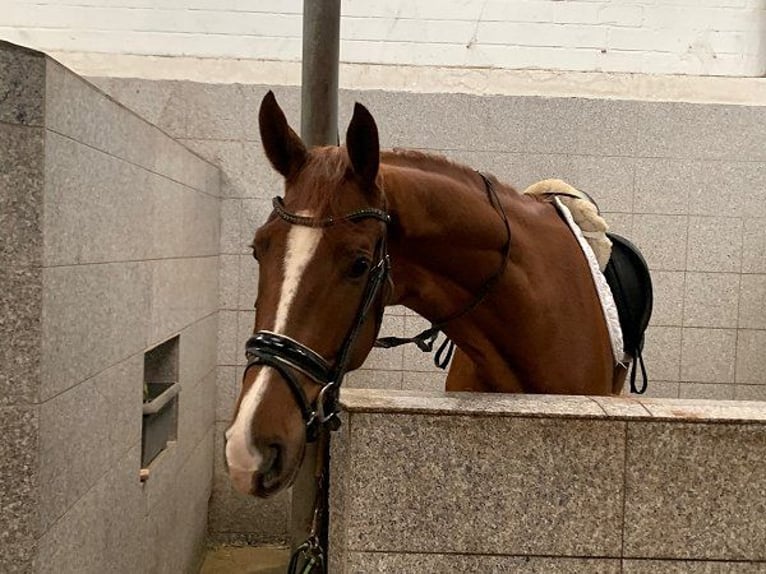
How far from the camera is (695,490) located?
1.19m

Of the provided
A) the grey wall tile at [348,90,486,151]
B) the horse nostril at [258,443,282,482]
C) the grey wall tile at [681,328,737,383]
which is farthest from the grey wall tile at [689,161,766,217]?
the horse nostril at [258,443,282,482]

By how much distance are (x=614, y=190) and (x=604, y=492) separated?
7.59ft

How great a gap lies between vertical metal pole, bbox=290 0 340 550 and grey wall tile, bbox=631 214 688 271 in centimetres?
194

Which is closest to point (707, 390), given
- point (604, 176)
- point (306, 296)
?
point (604, 176)

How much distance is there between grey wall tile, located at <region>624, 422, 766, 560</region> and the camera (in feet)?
3.89

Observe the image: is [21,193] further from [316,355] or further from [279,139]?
[316,355]

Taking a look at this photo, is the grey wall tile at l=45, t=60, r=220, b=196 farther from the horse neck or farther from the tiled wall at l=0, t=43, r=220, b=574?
the horse neck

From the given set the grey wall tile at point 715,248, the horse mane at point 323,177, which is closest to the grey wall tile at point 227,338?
the horse mane at point 323,177

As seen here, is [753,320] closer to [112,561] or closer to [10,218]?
[112,561]

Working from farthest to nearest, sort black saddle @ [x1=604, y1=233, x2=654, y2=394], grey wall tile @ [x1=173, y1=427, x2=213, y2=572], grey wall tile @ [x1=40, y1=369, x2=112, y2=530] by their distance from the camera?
grey wall tile @ [x1=173, y1=427, x2=213, y2=572] < black saddle @ [x1=604, y1=233, x2=654, y2=394] < grey wall tile @ [x1=40, y1=369, x2=112, y2=530]

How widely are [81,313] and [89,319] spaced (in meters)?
0.06

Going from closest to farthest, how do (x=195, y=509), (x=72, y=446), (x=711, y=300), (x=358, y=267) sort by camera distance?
(x=358, y=267)
(x=72, y=446)
(x=195, y=509)
(x=711, y=300)

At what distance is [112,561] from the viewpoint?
1715mm

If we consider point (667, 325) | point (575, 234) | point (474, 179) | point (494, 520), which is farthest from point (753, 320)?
point (494, 520)
